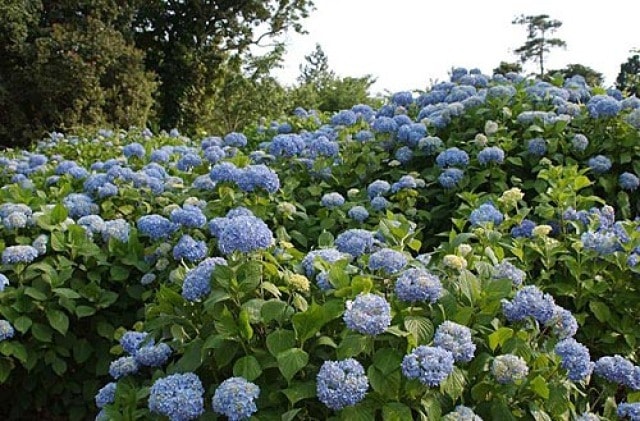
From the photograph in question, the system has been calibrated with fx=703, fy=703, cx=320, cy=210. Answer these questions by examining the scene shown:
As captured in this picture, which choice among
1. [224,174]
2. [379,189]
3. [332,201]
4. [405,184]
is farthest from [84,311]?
[405,184]

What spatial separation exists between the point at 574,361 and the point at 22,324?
78.5 inches

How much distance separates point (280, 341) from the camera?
63.9 inches

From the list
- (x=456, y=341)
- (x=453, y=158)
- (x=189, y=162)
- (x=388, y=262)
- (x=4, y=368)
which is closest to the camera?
(x=456, y=341)

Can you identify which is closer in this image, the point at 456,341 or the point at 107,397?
Answer: the point at 456,341

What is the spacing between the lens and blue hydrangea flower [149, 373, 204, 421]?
1.57 m

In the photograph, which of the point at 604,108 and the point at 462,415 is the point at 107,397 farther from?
the point at 604,108

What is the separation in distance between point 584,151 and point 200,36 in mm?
13099

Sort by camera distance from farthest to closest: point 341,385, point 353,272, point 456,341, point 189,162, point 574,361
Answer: point 189,162
point 353,272
point 574,361
point 456,341
point 341,385

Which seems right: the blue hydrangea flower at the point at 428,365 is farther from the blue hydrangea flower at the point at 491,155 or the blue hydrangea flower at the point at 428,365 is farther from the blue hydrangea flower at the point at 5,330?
the blue hydrangea flower at the point at 491,155

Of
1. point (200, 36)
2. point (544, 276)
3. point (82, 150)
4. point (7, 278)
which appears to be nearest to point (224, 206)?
point (7, 278)

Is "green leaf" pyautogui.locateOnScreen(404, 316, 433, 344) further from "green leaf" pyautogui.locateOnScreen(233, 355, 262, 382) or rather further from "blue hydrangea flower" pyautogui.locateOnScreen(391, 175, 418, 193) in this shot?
"blue hydrangea flower" pyautogui.locateOnScreen(391, 175, 418, 193)

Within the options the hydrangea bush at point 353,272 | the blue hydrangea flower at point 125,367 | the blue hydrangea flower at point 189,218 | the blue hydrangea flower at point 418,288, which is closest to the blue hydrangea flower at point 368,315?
the hydrangea bush at point 353,272

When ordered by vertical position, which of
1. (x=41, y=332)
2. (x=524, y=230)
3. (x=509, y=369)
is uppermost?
(x=524, y=230)

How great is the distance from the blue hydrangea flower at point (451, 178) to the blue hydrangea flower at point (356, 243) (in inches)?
53.3
